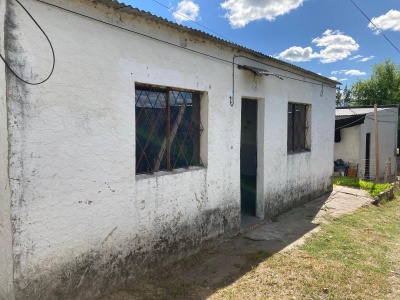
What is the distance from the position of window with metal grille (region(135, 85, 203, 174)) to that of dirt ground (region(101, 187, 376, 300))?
1577mm

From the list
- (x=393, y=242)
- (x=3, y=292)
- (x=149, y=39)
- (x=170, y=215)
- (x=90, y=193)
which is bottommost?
(x=393, y=242)

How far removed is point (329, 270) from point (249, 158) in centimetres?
338

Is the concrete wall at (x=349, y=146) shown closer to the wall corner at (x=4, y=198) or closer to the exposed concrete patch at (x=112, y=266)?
the exposed concrete patch at (x=112, y=266)

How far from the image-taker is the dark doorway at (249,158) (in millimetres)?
7422

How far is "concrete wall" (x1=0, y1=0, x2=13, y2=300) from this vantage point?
9.62 feet

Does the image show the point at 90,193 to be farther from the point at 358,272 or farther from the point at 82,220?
the point at 358,272

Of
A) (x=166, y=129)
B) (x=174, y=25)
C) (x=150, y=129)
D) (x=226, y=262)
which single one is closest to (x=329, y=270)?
(x=226, y=262)

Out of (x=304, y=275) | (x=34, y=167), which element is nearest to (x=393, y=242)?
(x=304, y=275)

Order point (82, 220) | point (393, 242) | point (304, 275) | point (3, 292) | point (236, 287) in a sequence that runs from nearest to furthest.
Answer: point (3, 292)
point (82, 220)
point (236, 287)
point (304, 275)
point (393, 242)

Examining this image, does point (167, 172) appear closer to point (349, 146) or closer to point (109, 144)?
point (109, 144)

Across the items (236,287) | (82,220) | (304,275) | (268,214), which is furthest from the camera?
(268,214)

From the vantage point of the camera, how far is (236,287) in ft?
14.0

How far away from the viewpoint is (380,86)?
30.7m

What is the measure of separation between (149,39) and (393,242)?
6.17m
